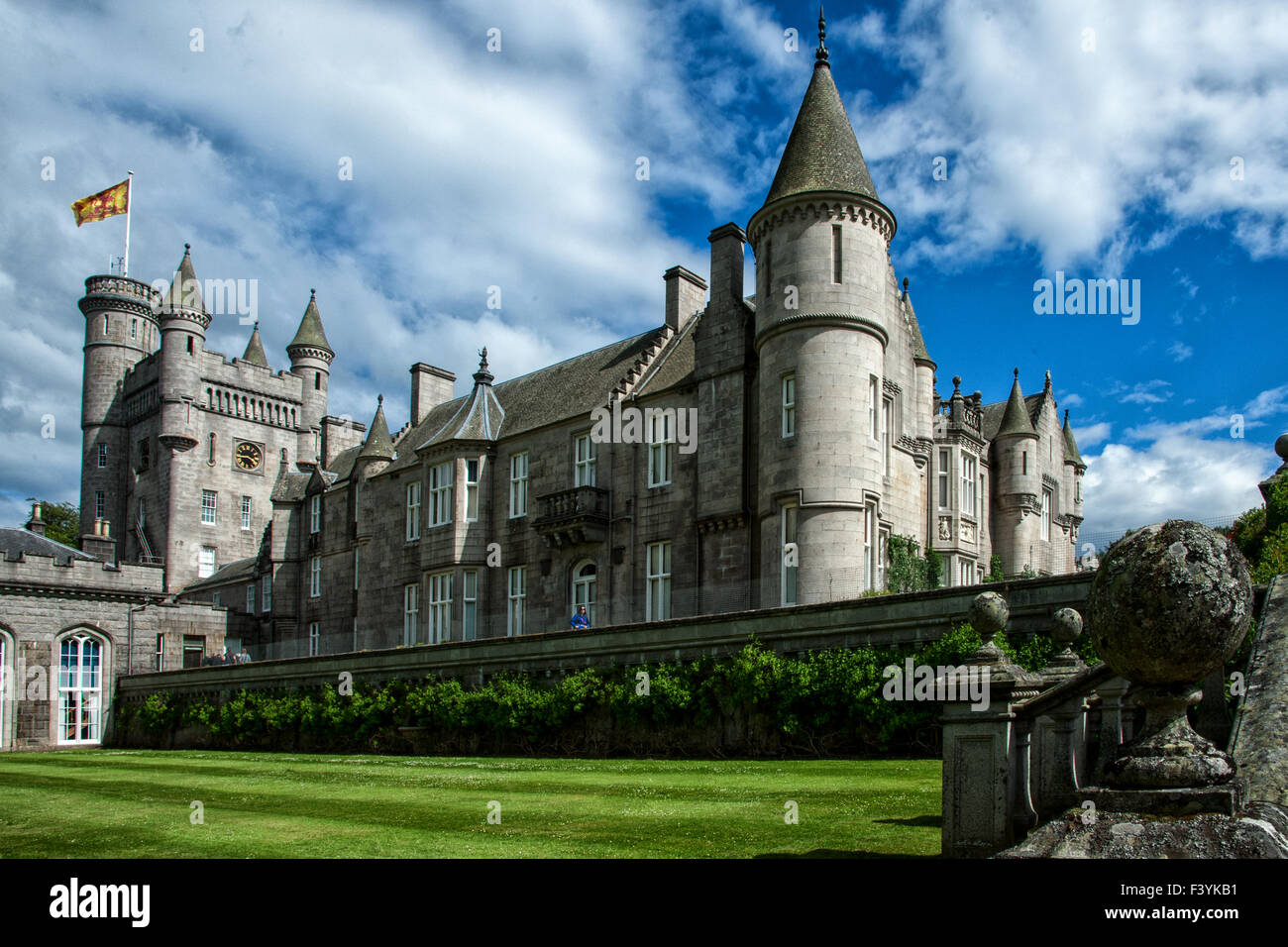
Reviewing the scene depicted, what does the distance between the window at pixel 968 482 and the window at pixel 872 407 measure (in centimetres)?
1146

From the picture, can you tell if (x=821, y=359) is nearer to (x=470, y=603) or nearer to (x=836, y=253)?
(x=836, y=253)

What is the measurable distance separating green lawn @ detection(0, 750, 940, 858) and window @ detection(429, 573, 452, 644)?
59.1ft

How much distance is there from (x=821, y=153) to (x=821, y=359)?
5551mm

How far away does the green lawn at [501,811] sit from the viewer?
9.89 metres

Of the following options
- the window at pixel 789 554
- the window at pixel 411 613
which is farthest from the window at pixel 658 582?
the window at pixel 411 613

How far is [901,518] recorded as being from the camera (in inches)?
1238

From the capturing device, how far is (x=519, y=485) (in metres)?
38.8

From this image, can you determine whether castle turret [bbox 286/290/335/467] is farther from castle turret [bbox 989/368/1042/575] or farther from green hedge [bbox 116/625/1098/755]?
castle turret [bbox 989/368/1042/575]

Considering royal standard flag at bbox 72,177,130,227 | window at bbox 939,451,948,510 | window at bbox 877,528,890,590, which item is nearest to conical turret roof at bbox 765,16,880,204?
window at bbox 877,528,890,590

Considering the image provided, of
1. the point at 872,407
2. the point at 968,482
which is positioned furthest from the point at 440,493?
the point at 968,482
